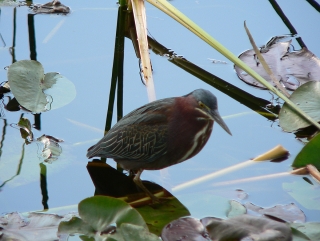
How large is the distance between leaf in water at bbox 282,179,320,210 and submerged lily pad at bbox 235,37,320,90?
3.80ft

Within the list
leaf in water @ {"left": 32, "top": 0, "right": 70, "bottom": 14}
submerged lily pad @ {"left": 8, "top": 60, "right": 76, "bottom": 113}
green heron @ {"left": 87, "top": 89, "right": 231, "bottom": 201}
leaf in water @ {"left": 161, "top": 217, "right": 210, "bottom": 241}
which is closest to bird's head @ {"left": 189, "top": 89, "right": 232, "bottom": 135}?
green heron @ {"left": 87, "top": 89, "right": 231, "bottom": 201}

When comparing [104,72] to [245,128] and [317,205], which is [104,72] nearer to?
[245,128]

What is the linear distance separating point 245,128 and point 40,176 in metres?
1.69

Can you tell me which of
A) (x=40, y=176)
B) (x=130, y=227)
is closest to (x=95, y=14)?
(x=40, y=176)

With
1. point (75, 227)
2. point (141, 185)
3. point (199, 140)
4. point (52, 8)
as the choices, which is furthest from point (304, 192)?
point (52, 8)

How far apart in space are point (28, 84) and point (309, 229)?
100 inches

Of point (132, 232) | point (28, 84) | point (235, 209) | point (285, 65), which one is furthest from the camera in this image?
point (285, 65)

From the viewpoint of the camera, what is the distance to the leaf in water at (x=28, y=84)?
15.4 feet

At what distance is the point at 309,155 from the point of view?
4.07 meters

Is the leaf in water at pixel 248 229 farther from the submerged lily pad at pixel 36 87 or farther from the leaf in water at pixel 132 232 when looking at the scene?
the submerged lily pad at pixel 36 87

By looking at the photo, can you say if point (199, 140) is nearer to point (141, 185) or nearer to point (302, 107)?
point (141, 185)

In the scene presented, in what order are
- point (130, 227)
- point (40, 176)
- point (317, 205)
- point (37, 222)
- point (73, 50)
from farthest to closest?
point (73, 50), point (40, 176), point (317, 205), point (37, 222), point (130, 227)

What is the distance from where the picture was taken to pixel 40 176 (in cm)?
423

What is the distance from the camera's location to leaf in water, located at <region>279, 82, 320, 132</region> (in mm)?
4504
